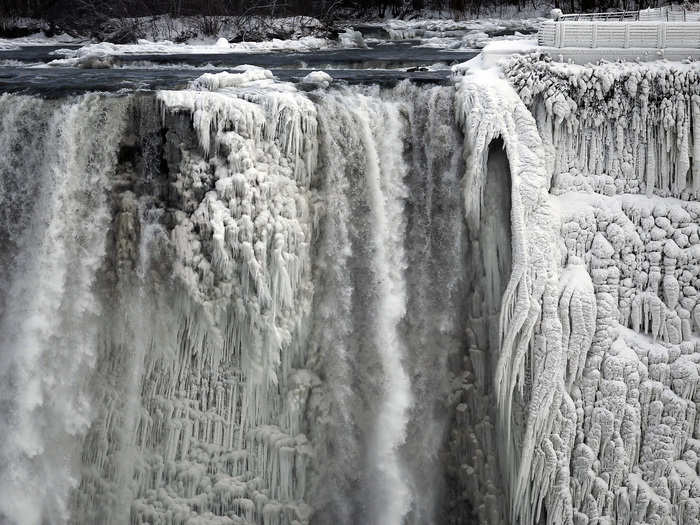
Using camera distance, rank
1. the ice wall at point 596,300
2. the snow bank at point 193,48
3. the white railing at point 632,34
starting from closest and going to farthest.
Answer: the ice wall at point 596,300, the white railing at point 632,34, the snow bank at point 193,48

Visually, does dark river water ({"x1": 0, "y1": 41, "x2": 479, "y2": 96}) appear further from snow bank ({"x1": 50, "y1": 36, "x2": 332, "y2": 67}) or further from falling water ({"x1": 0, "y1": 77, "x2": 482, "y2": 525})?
falling water ({"x1": 0, "y1": 77, "x2": 482, "y2": 525})

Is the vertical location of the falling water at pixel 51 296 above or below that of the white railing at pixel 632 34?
below

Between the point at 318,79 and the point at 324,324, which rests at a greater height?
the point at 318,79

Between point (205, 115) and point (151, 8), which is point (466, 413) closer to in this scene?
point (205, 115)

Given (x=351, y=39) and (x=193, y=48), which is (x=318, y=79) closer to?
(x=193, y=48)

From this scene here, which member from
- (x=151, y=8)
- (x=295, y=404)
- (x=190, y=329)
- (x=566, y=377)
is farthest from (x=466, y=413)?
(x=151, y=8)

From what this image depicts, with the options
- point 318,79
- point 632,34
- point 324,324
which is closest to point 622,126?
point 632,34

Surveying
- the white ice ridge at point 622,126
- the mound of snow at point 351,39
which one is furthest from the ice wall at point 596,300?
the mound of snow at point 351,39

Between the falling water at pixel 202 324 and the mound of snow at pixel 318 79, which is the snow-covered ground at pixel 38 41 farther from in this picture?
the falling water at pixel 202 324

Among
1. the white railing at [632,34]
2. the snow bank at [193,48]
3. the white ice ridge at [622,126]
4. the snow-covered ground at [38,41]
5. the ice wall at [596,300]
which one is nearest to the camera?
the ice wall at [596,300]
